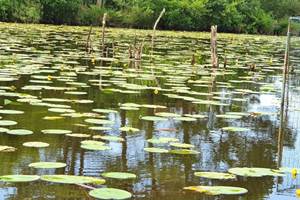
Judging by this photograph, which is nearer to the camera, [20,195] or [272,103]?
[20,195]

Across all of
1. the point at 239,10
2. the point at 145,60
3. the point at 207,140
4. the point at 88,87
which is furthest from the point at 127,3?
the point at 207,140

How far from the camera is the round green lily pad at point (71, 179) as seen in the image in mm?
3148

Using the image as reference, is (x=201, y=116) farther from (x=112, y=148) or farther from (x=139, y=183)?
(x=139, y=183)

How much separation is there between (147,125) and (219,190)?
6.20 ft

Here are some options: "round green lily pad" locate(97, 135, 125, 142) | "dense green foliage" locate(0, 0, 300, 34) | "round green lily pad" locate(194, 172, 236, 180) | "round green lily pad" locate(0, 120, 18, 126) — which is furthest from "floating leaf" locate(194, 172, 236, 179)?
"dense green foliage" locate(0, 0, 300, 34)

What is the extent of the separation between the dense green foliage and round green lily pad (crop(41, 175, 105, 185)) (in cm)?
2457

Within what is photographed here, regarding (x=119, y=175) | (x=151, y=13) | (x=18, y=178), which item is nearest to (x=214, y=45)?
(x=119, y=175)

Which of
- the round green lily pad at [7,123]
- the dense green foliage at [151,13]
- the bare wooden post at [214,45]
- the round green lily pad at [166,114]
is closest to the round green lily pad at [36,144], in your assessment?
the round green lily pad at [7,123]

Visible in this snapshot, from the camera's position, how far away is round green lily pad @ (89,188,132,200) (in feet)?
9.52

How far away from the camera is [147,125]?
4984mm

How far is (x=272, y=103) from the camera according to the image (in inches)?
273

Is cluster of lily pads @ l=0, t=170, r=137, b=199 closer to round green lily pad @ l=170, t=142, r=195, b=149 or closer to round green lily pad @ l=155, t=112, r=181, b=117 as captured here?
round green lily pad @ l=170, t=142, r=195, b=149

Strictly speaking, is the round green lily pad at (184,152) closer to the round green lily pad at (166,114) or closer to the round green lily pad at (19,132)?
the round green lily pad at (19,132)

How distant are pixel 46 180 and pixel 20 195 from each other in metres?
0.27
